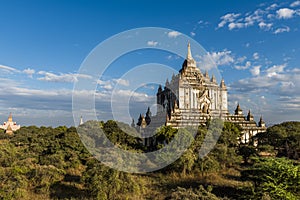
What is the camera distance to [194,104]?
43938mm

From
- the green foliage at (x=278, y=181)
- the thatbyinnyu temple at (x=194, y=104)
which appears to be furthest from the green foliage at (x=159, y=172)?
the thatbyinnyu temple at (x=194, y=104)

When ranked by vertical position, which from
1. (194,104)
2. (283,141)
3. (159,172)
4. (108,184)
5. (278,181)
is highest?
(194,104)

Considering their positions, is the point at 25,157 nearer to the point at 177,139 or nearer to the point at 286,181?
the point at 177,139

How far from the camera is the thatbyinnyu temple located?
132ft

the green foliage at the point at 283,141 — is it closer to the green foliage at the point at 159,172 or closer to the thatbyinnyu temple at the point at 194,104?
the green foliage at the point at 159,172

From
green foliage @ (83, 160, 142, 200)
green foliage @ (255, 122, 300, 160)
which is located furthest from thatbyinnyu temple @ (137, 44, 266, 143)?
green foliage @ (83, 160, 142, 200)

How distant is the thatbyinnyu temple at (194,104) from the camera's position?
132ft

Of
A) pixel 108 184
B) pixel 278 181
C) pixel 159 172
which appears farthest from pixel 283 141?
pixel 108 184

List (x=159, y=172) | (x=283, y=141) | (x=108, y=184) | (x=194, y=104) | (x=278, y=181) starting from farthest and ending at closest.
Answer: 1. (x=194, y=104)
2. (x=283, y=141)
3. (x=159, y=172)
4. (x=108, y=184)
5. (x=278, y=181)

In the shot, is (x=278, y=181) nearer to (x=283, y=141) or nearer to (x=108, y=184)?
(x=108, y=184)

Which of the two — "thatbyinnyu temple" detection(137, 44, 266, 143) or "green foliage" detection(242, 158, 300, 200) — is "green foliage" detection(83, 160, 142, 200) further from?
"thatbyinnyu temple" detection(137, 44, 266, 143)

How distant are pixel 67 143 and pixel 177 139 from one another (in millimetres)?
11031

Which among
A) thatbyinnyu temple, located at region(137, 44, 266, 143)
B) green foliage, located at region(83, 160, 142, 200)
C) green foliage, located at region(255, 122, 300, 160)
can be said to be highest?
thatbyinnyu temple, located at region(137, 44, 266, 143)

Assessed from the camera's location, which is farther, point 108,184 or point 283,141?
point 283,141
